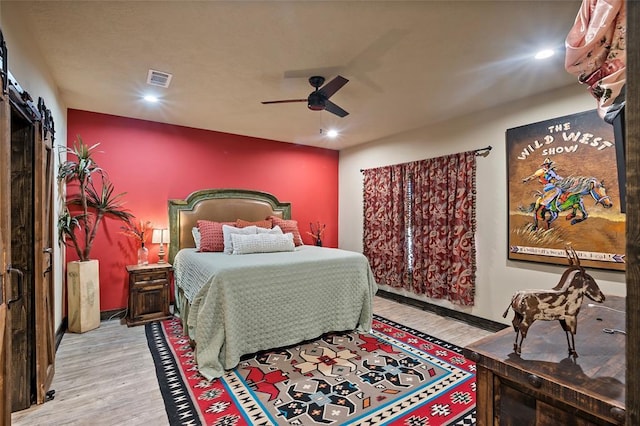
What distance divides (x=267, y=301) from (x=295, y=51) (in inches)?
82.3

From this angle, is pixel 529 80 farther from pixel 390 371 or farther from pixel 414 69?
pixel 390 371

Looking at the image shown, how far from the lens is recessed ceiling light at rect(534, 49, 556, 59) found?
2338mm

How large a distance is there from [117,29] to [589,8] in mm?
2587

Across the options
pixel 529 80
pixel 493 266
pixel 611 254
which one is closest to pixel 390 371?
pixel 493 266

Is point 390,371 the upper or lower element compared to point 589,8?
lower

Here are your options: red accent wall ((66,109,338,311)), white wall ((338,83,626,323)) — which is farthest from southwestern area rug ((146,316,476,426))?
red accent wall ((66,109,338,311))

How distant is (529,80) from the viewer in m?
2.87

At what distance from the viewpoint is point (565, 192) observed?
118 inches

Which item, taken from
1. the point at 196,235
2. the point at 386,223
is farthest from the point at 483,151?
the point at 196,235

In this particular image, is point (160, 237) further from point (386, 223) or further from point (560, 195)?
point (560, 195)

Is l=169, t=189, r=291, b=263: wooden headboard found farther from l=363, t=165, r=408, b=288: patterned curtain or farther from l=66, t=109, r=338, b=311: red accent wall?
l=363, t=165, r=408, b=288: patterned curtain

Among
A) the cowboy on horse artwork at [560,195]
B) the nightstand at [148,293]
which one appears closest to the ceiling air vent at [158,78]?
the nightstand at [148,293]

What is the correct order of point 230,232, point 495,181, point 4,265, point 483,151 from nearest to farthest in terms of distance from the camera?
point 4,265 → point 495,181 → point 483,151 → point 230,232

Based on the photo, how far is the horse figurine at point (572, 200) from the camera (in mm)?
2773
